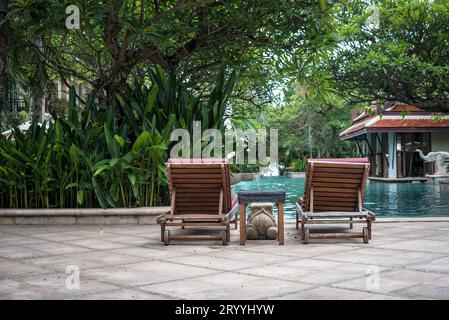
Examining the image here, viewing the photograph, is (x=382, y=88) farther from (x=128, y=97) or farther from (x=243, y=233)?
(x=243, y=233)

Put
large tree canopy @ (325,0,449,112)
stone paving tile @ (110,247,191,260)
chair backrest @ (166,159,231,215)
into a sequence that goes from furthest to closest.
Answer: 1. large tree canopy @ (325,0,449,112)
2. chair backrest @ (166,159,231,215)
3. stone paving tile @ (110,247,191,260)

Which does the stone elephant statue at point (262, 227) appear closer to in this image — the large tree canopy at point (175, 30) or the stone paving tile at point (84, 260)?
the stone paving tile at point (84, 260)

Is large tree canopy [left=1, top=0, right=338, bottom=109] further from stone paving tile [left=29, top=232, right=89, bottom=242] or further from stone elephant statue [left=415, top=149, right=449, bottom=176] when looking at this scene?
stone elephant statue [left=415, top=149, right=449, bottom=176]

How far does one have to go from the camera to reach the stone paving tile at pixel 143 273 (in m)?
4.29

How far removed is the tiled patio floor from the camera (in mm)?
3809

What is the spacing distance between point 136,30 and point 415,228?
4688 mm

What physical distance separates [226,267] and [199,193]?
2353 millimetres

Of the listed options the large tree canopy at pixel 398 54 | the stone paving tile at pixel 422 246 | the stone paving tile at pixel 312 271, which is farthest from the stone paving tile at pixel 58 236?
the large tree canopy at pixel 398 54

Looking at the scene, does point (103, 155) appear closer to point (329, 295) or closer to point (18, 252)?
point (18, 252)

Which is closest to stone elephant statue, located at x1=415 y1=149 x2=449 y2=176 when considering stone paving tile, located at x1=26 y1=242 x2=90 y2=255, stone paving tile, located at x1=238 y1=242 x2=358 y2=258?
stone paving tile, located at x1=238 y1=242 x2=358 y2=258

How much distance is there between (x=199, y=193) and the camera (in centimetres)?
714

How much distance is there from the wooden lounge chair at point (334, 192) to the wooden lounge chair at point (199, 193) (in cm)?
96

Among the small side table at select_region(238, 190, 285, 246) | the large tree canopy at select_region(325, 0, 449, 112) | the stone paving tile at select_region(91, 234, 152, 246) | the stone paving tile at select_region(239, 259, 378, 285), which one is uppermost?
the large tree canopy at select_region(325, 0, 449, 112)

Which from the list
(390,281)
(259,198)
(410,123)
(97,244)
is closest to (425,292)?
(390,281)
